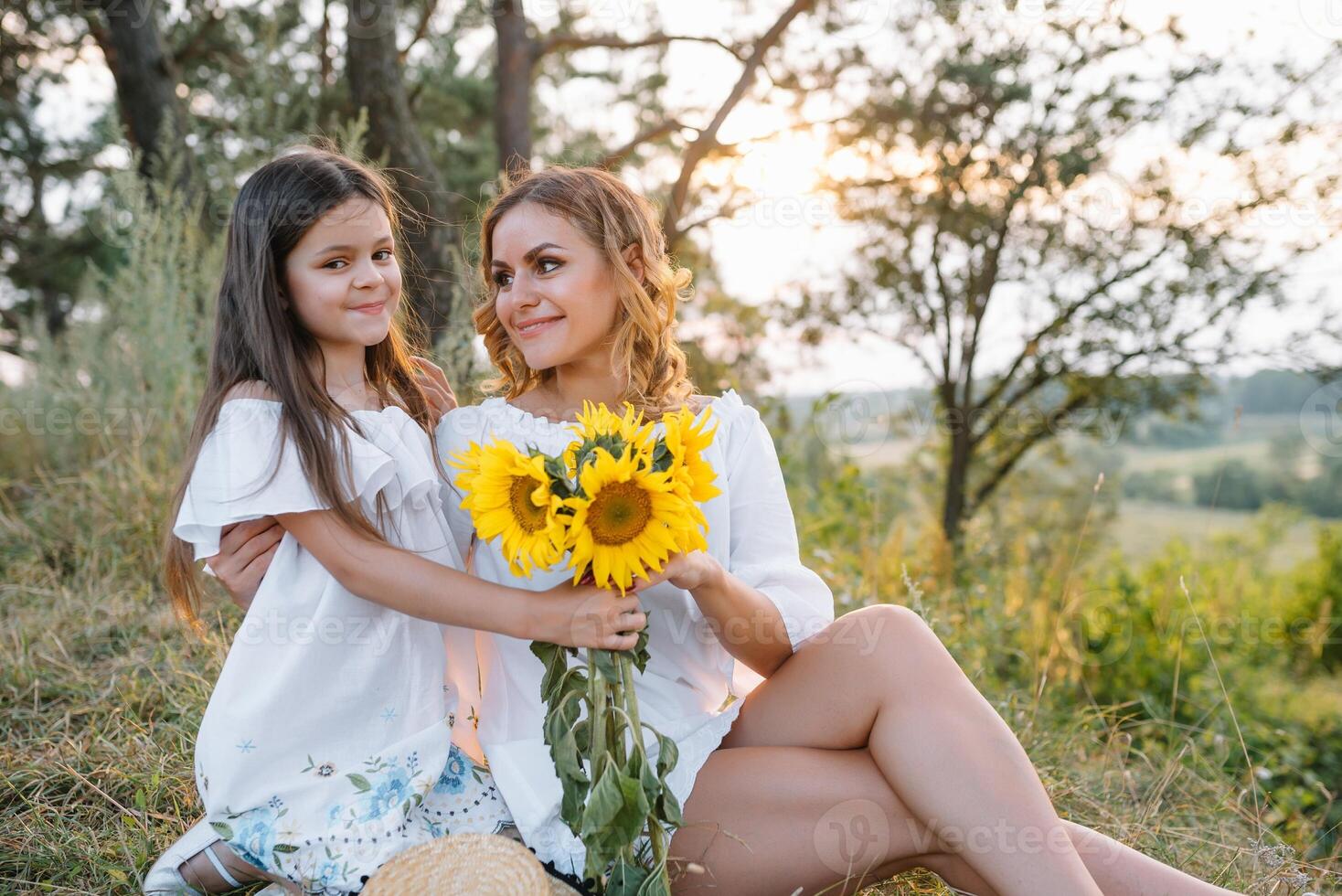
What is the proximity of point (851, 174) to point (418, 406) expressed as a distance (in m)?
6.27

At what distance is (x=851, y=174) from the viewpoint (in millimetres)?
7629

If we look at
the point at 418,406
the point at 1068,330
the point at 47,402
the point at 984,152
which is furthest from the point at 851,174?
the point at 418,406

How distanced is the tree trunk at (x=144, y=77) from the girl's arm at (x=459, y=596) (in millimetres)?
4127

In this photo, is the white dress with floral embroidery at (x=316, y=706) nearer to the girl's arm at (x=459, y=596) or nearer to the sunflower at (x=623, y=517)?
the girl's arm at (x=459, y=596)

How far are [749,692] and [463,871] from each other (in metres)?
0.73

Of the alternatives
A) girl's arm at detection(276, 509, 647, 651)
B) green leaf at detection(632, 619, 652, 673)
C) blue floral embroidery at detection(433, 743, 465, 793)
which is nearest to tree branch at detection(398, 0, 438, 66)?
girl's arm at detection(276, 509, 647, 651)

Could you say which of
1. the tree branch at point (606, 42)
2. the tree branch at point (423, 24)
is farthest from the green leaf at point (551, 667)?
the tree branch at point (423, 24)

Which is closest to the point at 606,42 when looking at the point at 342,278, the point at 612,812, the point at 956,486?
the point at 956,486

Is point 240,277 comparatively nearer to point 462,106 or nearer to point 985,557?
point 985,557

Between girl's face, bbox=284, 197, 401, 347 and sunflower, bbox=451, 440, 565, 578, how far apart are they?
0.61 m

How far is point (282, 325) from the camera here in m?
1.82

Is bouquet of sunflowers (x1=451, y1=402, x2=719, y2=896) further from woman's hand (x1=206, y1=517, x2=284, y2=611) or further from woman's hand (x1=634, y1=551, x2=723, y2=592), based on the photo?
woman's hand (x1=206, y1=517, x2=284, y2=611)

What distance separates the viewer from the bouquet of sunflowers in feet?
4.40

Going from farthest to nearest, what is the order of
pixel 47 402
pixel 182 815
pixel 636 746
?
pixel 47 402
pixel 182 815
pixel 636 746
